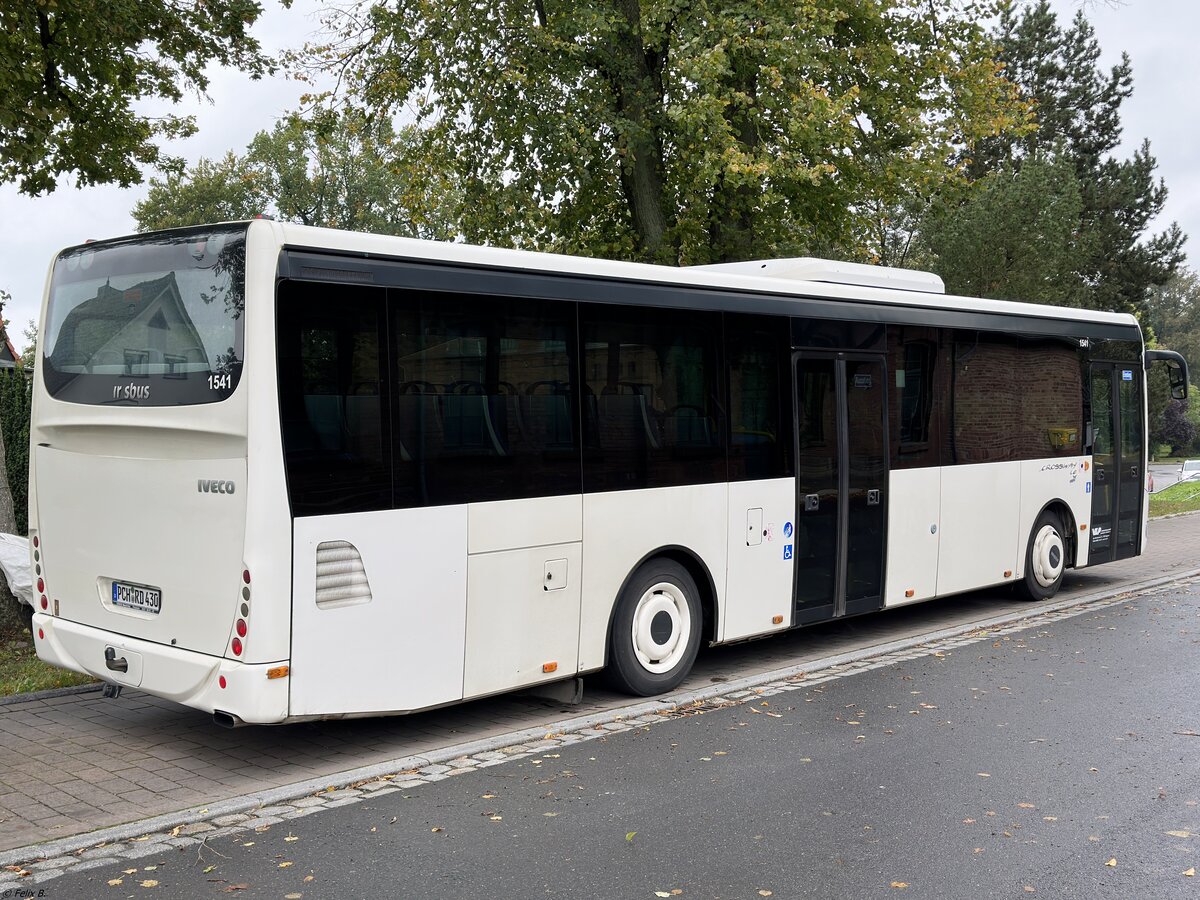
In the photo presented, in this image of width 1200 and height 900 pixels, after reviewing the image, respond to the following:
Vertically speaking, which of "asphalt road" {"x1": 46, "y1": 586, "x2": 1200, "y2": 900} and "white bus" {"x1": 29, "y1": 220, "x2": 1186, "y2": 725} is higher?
"white bus" {"x1": 29, "y1": 220, "x2": 1186, "y2": 725}

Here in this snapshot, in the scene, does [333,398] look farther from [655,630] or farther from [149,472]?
[655,630]

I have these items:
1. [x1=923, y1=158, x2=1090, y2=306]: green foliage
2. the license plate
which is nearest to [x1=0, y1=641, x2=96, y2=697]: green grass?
the license plate

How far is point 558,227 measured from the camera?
20.4m

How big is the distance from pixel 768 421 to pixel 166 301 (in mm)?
4597

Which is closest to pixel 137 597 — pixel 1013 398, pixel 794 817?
pixel 794 817

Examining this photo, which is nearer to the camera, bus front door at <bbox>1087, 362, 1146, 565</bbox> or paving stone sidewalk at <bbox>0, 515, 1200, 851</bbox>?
paving stone sidewalk at <bbox>0, 515, 1200, 851</bbox>

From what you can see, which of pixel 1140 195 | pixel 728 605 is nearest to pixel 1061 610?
pixel 728 605

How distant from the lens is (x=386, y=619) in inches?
267

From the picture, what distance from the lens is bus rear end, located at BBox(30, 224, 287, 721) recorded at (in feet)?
21.0

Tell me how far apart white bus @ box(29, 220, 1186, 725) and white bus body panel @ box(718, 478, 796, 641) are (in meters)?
0.03

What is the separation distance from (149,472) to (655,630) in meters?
3.58

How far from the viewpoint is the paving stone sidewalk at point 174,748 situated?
6.14 metres

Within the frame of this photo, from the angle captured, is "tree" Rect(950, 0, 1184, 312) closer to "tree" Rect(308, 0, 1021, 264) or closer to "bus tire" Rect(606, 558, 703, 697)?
"tree" Rect(308, 0, 1021, 264)

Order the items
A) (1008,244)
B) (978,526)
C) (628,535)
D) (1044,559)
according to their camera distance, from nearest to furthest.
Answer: (628,535)
(978,526)
(1044,559)
(1008,244)
